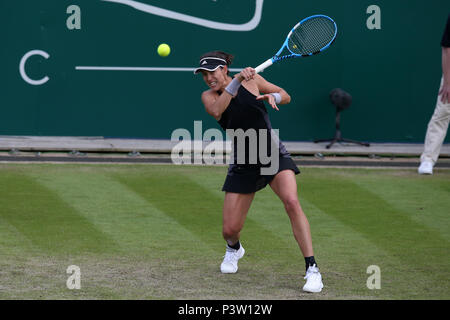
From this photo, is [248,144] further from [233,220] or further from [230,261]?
[230,261]

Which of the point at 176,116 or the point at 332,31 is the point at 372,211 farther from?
the point at 176,116

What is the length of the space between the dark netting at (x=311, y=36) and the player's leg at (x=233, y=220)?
1.33 meters

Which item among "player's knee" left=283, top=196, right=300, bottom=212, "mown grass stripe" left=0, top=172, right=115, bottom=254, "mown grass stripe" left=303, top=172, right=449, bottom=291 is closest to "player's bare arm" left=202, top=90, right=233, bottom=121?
"player's knee" left=283, top=196, right=300, bottom=212

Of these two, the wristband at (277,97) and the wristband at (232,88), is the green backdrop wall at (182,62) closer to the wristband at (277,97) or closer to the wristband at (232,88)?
the wristband at (277,97)

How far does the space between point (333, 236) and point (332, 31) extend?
2.00m

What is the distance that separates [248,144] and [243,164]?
17cm

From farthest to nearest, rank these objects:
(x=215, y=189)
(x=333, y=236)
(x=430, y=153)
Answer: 1. (x=430, y=153)
2. (x=215, y=189)
3. (x=333, y=236)

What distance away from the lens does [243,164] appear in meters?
7.16

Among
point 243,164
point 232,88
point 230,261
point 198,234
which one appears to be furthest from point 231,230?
point 198,234

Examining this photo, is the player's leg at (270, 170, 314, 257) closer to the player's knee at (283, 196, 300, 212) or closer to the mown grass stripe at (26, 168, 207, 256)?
the player's knee at (283, 196, 300, 212)

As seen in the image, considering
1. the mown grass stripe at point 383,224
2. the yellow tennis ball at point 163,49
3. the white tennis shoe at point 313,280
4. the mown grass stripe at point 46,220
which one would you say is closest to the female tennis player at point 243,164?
the white tennis shoe at point 313,280

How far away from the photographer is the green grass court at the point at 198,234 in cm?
683

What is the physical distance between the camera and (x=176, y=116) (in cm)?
1377

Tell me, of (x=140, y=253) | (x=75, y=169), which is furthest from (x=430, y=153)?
(x=140, y=253)
